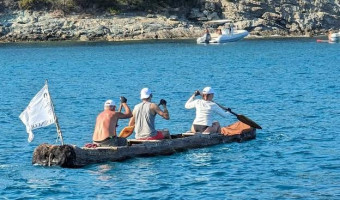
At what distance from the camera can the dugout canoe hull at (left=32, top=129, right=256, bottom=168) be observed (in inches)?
850

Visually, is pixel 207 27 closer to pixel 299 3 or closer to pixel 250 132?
pixel 299 3

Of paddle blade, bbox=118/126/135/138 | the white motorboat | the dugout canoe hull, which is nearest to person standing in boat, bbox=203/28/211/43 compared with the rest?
the white motorboat

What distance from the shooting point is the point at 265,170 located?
21.6 metres

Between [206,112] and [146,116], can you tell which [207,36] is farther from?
[146,116]

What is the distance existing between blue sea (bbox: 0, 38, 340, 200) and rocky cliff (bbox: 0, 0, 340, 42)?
16214mm

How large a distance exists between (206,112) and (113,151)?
358 cm

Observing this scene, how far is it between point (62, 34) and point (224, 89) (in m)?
47.9

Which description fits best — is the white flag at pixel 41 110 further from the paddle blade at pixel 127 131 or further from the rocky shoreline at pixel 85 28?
the rocky shoreline at pixel 85 28

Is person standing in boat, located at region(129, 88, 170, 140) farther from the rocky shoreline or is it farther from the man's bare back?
the rocky shoreline

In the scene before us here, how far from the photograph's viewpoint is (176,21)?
301 ft

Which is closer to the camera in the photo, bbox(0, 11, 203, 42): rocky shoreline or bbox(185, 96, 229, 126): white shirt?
bbox(185, 96, 229, 126): white shirt

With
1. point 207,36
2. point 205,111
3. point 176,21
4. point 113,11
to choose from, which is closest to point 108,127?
point 205,111

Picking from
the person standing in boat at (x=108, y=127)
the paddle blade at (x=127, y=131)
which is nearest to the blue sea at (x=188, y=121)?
the person standing in boat at (x=108, y=127)

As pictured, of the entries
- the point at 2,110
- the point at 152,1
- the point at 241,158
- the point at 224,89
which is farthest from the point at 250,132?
the point at 152,1
